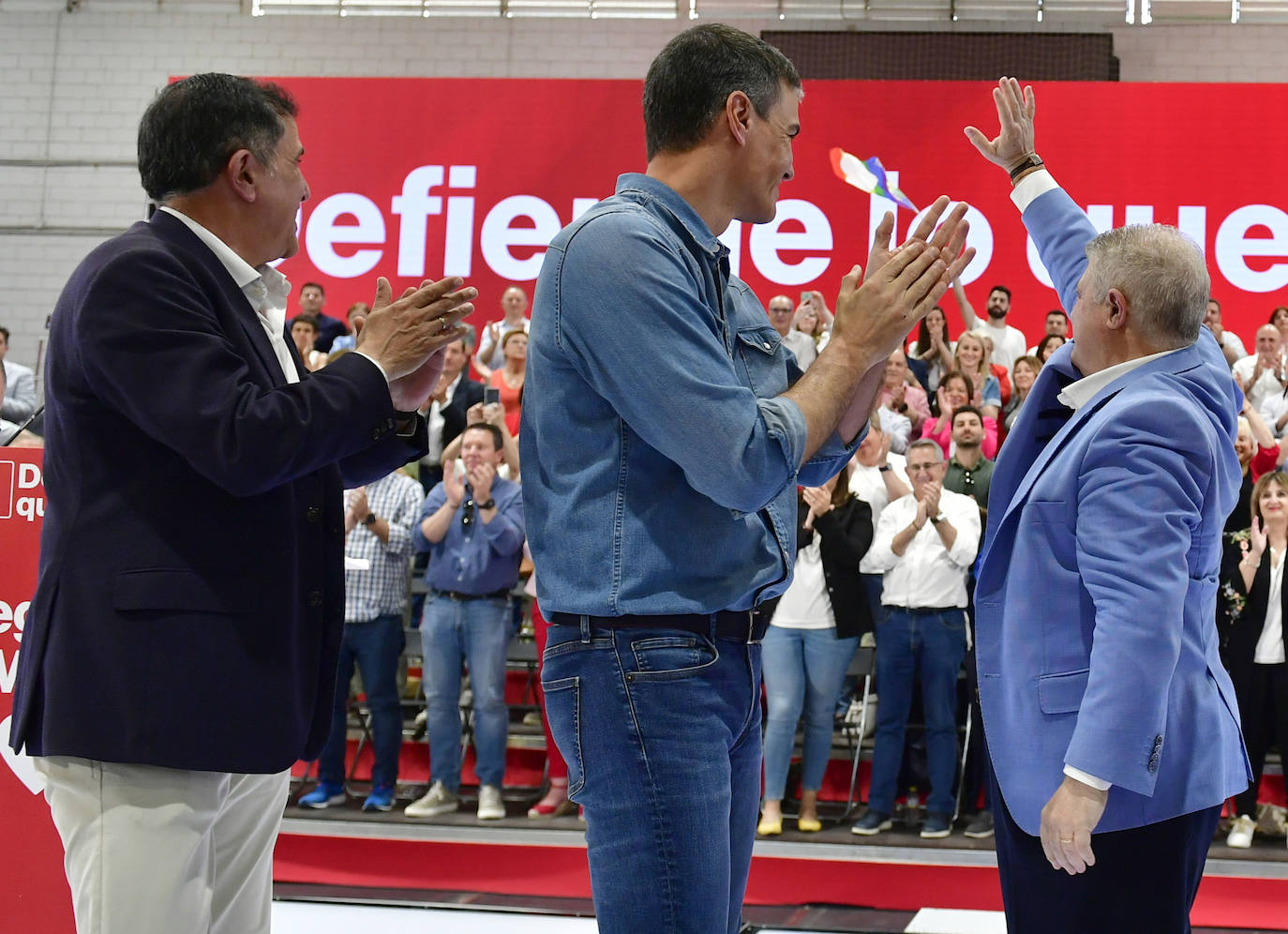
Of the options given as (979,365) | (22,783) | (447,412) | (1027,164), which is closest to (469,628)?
(447,412)

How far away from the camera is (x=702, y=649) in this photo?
64.8 inches

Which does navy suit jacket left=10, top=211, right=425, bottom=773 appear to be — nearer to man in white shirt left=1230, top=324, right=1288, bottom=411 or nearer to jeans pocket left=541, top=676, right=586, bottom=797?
jeans pocket left=541, top=676, right=586, bottom=797

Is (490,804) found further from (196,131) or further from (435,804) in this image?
(196,131)

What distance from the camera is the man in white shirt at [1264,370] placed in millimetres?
8672

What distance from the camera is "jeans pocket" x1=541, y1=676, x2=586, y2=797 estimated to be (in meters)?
1.66

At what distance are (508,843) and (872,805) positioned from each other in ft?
5.71

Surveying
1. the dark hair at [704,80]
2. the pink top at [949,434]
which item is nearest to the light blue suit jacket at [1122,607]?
the dark hair at [704,80]

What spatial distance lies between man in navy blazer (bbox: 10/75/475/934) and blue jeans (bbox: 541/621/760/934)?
461mm

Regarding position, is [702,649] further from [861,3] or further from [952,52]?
[861,3]

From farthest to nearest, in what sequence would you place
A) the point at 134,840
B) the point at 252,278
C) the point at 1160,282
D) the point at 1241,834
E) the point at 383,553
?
the point at 383,553 → the point at 1241,834 → the point at 1160,282 → the point at 252,278 → the point at 134,840

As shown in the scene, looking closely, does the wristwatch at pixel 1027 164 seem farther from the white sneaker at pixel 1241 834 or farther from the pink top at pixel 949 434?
the pink top at pixel 949 434

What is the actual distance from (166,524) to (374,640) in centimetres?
491

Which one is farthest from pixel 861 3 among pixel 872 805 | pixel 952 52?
pixel 872 805

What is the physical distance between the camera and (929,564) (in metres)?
6.24
